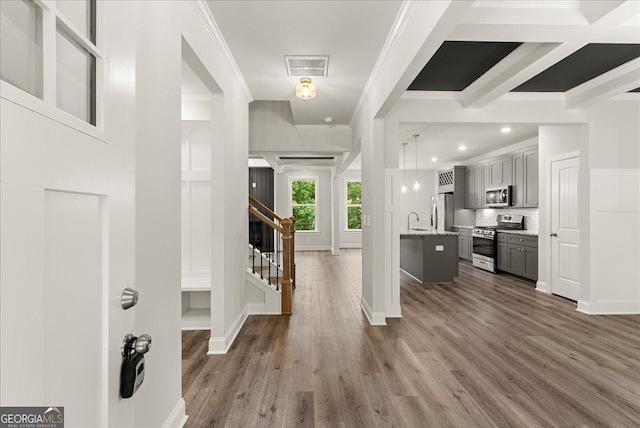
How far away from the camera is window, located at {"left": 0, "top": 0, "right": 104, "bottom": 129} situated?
1.80 feet

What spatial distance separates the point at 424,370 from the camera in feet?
8.32

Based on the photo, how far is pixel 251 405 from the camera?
2.08 meters

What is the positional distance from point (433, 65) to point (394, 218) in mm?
1685

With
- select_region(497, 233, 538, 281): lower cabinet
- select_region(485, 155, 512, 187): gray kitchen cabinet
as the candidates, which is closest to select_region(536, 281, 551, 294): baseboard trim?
select_region(497, 233, 538, 281): lower cabinet

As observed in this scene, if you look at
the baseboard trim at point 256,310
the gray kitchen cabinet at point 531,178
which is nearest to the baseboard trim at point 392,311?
the baseboard trim at point 256,310

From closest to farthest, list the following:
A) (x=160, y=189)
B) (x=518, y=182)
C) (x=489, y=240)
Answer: (x=160, y=189)
(x=518, y=182)
(x=489, y=240)

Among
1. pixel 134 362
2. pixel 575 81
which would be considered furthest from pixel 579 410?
pixel 575 81

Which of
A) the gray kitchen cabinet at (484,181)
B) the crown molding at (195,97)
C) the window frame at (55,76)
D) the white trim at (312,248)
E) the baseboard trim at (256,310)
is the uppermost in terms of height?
the crown molding at (195,97)

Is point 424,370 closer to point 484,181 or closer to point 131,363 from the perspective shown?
point 131,363

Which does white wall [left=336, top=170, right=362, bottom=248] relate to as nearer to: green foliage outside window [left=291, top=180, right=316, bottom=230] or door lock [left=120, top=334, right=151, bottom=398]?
green foliage outside window [left=291, top=180, right=316, bottom=230]

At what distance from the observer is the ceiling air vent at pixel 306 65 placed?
9.75 feet

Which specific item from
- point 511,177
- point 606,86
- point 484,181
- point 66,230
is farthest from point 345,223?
point 66,230

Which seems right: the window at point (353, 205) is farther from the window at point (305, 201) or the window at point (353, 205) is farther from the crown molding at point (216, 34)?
the crown molding at point (216, 34)

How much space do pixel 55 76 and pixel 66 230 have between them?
1.00ft
